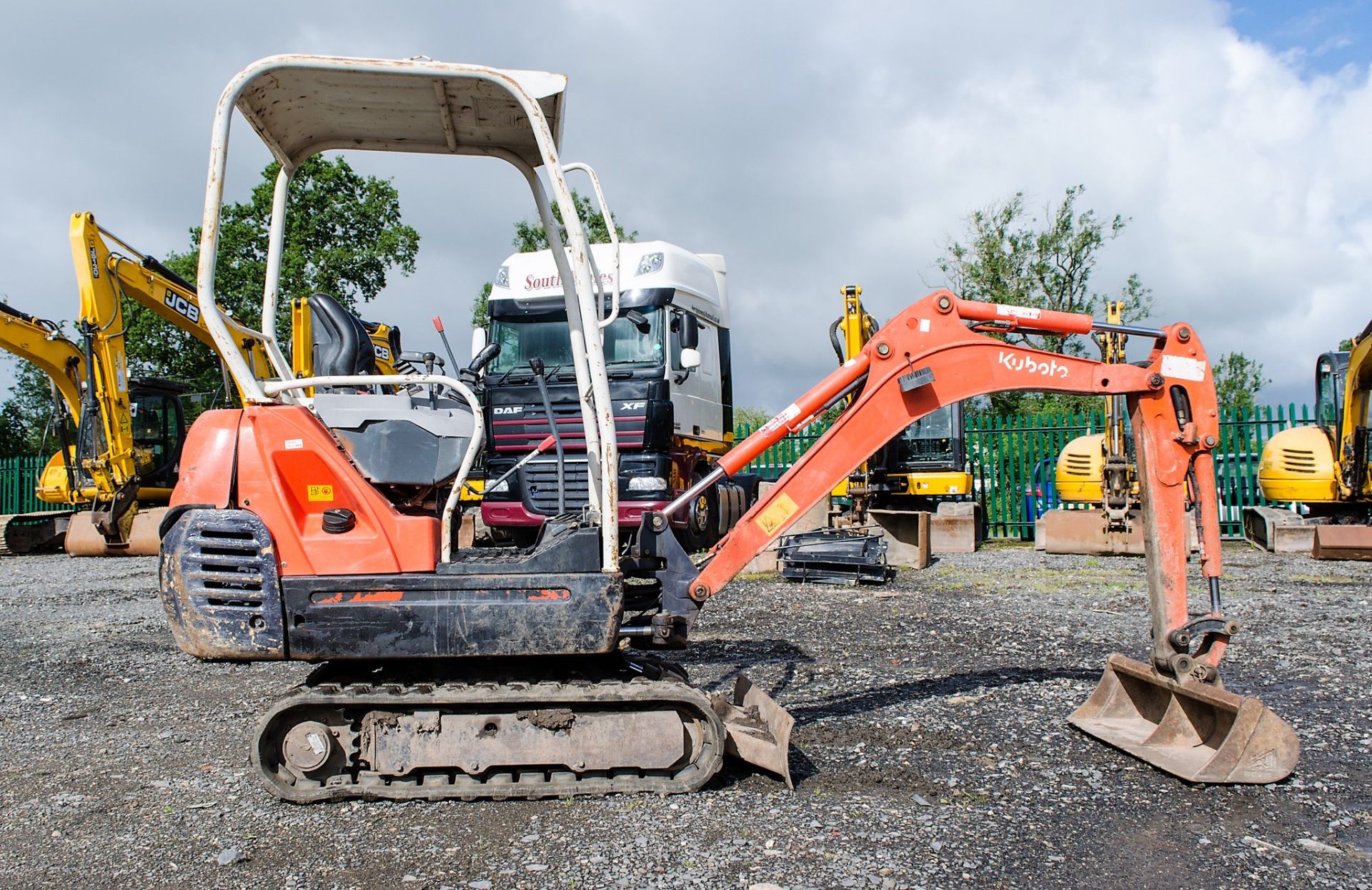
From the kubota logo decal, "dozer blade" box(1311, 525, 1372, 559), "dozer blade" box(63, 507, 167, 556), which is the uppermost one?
the kubota logo decal

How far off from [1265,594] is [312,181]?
91.8 ft

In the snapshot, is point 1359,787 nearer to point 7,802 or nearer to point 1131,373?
point 1131,373

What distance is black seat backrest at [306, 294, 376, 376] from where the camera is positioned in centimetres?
576

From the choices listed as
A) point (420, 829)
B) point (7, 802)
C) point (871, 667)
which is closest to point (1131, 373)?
point (871, 667)

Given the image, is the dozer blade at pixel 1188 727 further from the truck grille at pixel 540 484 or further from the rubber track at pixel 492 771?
the truck grille at pixel 540 484

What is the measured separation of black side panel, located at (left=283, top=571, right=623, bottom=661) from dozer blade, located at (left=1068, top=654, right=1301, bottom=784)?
8.13ft

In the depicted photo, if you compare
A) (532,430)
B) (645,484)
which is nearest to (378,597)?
(645,484)

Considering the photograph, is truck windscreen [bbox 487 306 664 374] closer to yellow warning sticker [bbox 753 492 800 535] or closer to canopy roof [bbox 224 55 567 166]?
canopy roof [bbox 224 55 567 166]

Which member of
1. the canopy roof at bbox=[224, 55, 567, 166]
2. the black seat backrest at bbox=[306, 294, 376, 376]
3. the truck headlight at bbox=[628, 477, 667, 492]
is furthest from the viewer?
the truck headlight at bbox=[628, 477, 667, 492]

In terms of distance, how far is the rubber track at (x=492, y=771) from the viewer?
3984 mm

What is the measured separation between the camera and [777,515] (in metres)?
4.50

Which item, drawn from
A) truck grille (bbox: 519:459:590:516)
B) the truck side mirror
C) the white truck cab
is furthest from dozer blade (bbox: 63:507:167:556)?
the truck side mirror

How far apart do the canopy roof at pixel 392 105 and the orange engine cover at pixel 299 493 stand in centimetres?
123

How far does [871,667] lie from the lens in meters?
6.29
